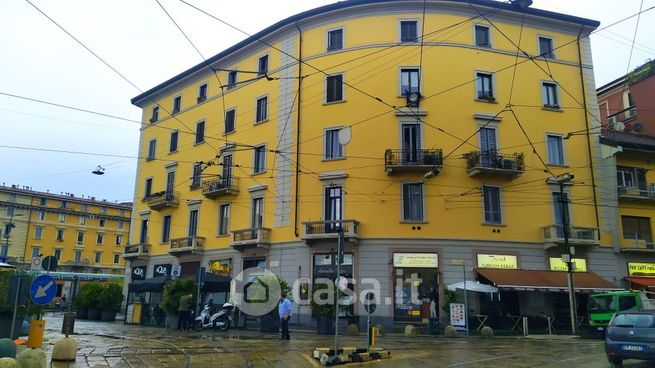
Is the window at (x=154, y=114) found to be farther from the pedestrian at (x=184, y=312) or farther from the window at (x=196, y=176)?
the pedestrian at (x=184, y=312)

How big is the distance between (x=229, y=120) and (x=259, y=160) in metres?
4.55

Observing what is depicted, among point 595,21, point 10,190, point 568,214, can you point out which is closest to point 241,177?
point 568,214

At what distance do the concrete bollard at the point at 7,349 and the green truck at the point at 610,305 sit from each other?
2196cm

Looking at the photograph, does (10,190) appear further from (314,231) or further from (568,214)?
(568,214)

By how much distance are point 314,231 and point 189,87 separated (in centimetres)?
1795

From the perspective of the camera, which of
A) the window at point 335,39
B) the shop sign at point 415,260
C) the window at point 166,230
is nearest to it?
the shop sign at point 415,260

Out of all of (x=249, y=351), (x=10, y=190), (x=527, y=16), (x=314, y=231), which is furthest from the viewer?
(x=10, y=190)

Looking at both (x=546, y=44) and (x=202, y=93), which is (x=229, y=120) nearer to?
(x=202, y=93)

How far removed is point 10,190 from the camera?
245 feet

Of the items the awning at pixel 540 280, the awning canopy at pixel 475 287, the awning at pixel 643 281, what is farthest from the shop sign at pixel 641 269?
the awning canopy at pixel 475 287

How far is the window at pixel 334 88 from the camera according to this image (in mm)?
30141

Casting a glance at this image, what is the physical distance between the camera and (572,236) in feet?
91.1

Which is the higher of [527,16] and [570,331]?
[527,16]

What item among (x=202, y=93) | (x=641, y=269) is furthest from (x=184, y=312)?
(x=641, y=269)
